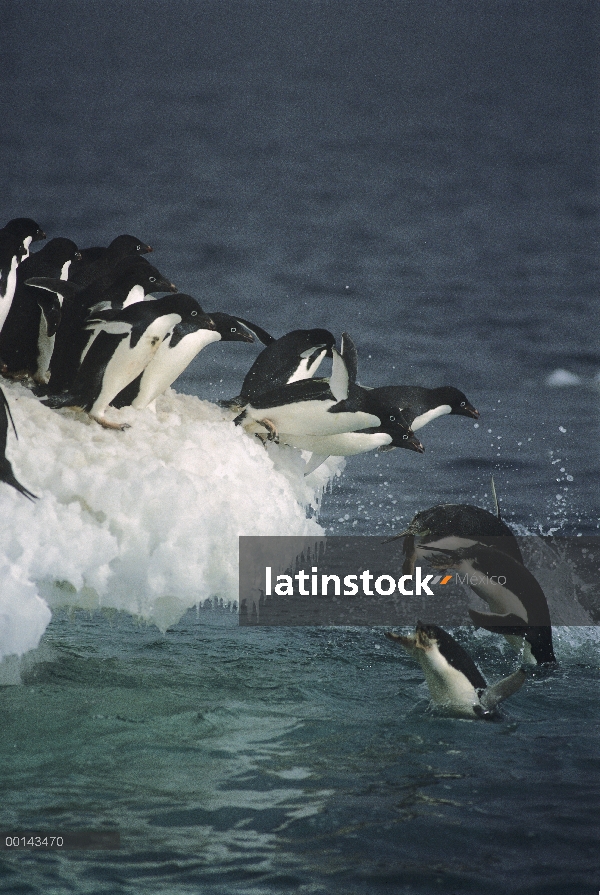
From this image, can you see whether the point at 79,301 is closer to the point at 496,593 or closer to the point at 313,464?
the point at 313,464

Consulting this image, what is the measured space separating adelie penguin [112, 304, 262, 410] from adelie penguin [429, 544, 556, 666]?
95 centimetres

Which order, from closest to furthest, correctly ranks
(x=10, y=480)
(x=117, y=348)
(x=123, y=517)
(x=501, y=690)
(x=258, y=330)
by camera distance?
(x=10, y=480) < (x=123, y=517) < (x=501, y=690) < (x=117, y=348) < (x=258, y=330)

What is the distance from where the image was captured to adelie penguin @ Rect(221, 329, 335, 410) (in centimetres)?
324

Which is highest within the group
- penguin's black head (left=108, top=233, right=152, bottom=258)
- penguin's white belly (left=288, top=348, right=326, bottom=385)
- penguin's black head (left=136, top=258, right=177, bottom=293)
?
Answer: penguin's black head (left=108, top=233, right=152, bottom=258)

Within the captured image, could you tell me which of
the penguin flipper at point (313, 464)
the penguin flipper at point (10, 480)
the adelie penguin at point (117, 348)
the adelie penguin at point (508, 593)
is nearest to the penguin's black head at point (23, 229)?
the adelie penguin at point (117, 348)

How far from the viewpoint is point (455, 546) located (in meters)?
3.12

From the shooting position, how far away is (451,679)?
275 centimetres

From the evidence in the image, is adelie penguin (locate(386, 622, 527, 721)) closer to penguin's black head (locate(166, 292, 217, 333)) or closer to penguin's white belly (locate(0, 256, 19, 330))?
penguin's black head (locate(166, 292, 217, 333))

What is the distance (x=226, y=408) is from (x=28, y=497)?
98 cm

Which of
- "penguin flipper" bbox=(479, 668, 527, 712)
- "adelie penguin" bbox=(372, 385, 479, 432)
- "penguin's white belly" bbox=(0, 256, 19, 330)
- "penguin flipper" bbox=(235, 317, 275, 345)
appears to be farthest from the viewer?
"adelie penguin" bbox=(372, 385, 479, 432)

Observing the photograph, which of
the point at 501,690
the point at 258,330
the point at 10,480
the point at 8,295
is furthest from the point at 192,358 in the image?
the point at 501,690

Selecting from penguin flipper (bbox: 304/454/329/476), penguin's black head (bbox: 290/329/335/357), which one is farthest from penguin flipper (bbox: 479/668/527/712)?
penguin's black head (bbox: 290/329/335/357)

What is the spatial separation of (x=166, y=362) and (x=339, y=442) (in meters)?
0.60

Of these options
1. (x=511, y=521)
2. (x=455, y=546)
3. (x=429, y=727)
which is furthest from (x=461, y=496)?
(x=429, y=727)
